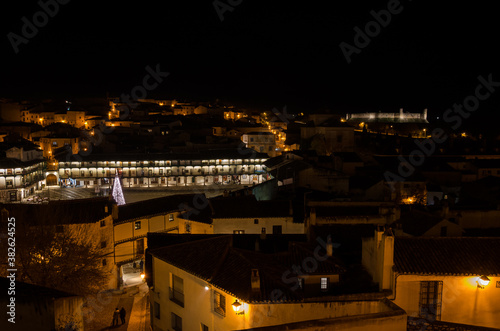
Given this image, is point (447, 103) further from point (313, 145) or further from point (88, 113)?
point (88, 113)

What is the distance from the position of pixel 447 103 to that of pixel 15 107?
122 m

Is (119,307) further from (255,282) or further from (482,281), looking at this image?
(482,281)

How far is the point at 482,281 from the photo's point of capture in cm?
1144

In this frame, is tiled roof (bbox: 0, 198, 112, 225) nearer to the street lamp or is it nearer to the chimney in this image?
the chimney

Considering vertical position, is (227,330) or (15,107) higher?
(15,107)

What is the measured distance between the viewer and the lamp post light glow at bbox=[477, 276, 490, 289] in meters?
11.4

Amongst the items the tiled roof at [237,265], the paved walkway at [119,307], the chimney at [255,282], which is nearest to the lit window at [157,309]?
the paved walkway at [119,307]

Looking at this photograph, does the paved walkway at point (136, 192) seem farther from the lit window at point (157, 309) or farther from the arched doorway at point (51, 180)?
the lit window at point (157, 309)

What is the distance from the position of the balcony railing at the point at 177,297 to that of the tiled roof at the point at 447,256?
23.3 feet

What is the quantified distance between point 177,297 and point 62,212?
1134cm

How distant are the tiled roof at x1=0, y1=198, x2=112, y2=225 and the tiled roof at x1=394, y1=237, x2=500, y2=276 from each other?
16312mm

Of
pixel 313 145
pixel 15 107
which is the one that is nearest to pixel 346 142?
pixel 313 145

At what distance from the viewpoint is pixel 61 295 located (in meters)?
8.23

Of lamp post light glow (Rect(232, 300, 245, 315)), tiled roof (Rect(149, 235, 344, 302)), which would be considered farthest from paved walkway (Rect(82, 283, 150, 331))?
lamp post light glow (Rect(232, 300, 245, 315))
